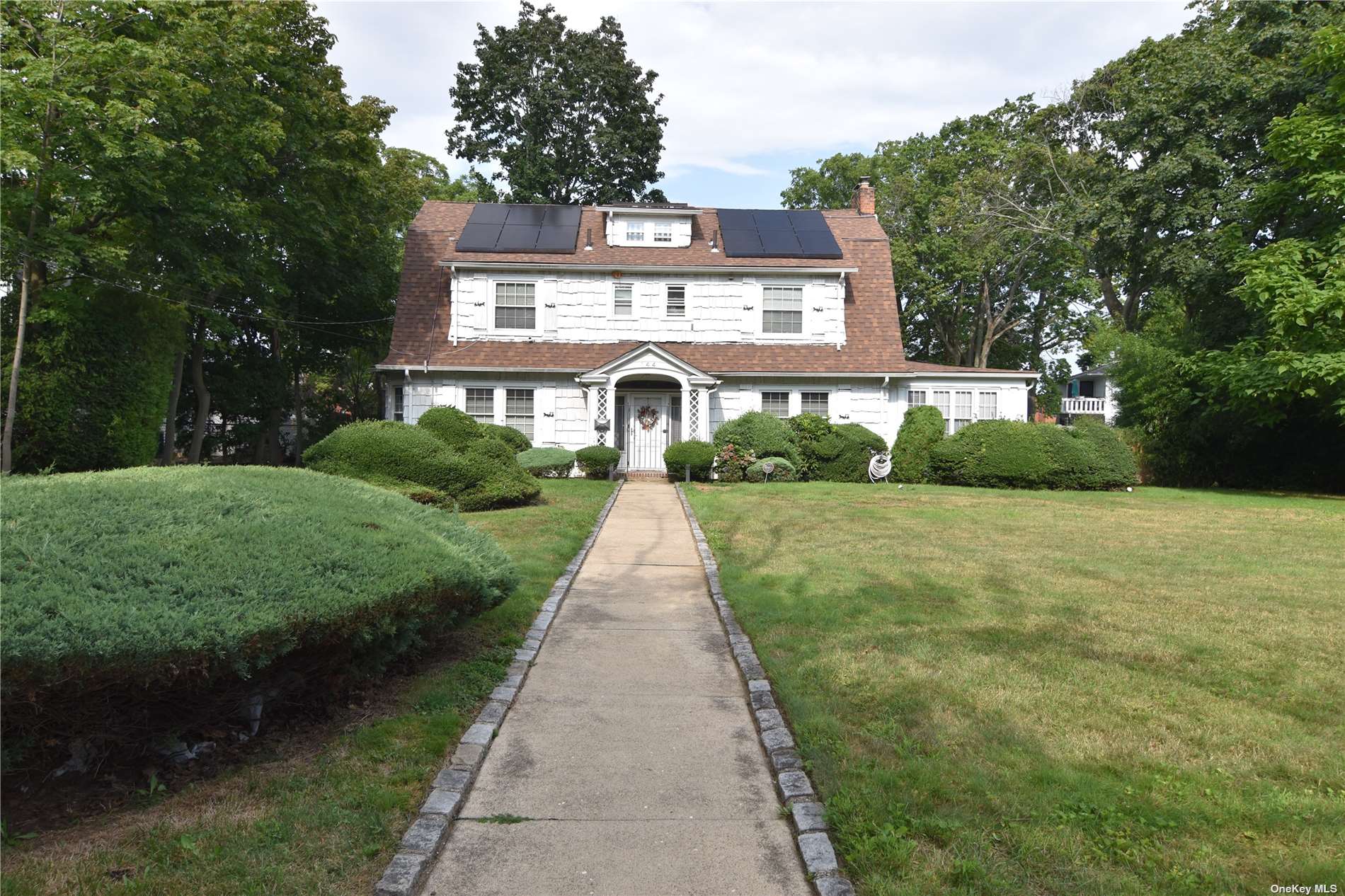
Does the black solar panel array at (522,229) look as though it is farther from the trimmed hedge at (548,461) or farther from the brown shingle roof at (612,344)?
the trimmed hedge at (548,461)

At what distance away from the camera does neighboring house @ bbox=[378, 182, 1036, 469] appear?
72.6 ft

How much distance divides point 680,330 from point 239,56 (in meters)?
12.2

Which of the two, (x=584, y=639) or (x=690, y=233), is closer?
(x=584, y=639)

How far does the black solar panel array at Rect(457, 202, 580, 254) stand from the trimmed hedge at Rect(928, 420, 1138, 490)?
1255 cm

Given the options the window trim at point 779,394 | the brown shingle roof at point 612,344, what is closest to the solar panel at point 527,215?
the brown shingle roof at point 612,344

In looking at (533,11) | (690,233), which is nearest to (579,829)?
(690,233)

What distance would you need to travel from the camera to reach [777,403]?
22.8 metres

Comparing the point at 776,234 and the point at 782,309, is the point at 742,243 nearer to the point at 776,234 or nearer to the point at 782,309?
the point at 776,234

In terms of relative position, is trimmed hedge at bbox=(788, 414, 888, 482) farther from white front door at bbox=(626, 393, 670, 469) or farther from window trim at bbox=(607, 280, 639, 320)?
window trim at bbox=(607, 280, 639, 320)

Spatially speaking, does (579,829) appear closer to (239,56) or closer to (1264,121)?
(239,56)

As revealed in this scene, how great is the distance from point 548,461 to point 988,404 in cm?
1290

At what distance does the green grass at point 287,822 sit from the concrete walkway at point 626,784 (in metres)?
0.33

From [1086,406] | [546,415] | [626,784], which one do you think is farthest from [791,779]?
Answer: [1086,406]

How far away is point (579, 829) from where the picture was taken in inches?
142
